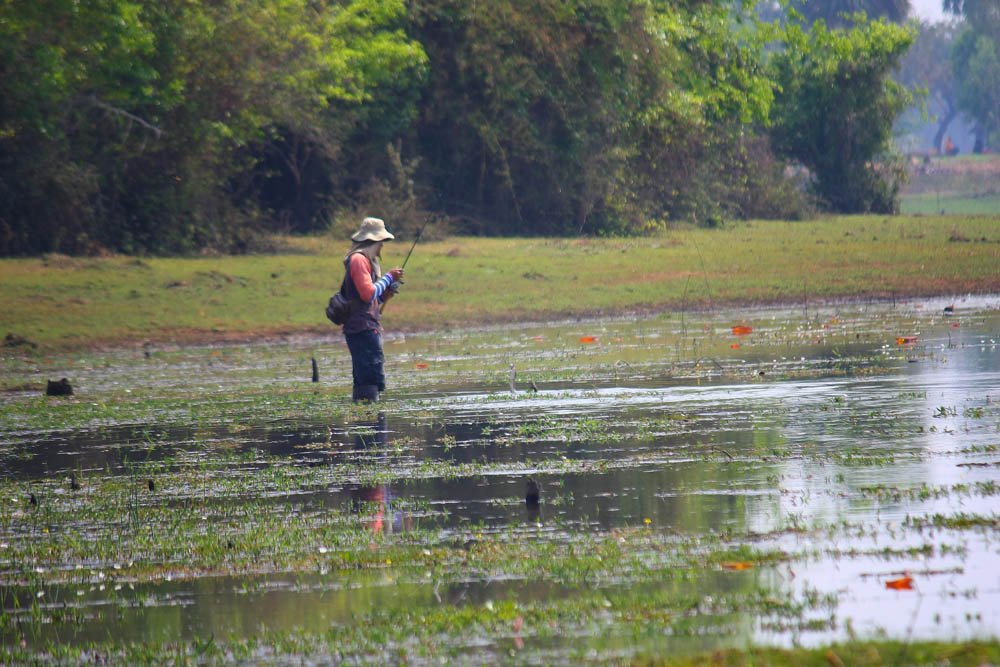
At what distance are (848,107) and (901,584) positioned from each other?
49.2 metres

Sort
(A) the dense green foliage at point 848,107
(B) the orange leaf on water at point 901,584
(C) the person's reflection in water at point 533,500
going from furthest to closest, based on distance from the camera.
Result: 1. (A) the dense green foliage at point 848,107
2. (C) the person's reflection in water at point 533,500
3. (B) the orange leaf on water at point 901,584

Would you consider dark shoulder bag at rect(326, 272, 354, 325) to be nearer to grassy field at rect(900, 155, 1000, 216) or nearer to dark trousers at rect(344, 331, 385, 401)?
dark trousers at rect(344, 331, 385, 401)

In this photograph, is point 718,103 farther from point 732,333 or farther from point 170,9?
point 732,333

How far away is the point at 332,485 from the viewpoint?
939 centimetres

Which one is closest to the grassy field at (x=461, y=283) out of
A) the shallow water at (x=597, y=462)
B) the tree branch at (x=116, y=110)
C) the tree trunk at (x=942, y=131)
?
the tree branch at (x=116, y=110)

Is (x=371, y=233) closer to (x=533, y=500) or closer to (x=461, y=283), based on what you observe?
(x=533, y=500)

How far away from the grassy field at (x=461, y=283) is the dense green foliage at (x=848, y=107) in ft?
64.2

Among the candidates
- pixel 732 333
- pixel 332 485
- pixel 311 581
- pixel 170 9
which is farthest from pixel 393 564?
pixel 170 9

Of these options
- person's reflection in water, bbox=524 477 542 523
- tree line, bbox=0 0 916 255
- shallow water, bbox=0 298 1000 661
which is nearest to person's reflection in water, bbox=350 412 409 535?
shallow water, bbox=0 298 1000 661

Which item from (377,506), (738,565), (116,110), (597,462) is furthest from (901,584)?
(116,110)

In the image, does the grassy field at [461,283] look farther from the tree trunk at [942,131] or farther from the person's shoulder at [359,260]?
the tree trunk at [942,131]

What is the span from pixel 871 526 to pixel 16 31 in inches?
Result: 907

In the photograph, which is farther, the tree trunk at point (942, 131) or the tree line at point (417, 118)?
the tree trunk at point (942, 131)

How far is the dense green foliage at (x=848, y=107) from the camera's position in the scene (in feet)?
173
